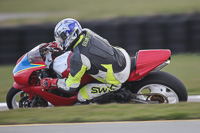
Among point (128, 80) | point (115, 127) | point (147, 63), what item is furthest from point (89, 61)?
point (115, 127)

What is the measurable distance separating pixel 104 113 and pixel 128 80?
2.43 ft

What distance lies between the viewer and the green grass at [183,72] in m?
7.18

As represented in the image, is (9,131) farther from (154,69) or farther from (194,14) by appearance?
(194,14)

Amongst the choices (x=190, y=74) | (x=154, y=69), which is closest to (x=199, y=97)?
(x=154, y=69)

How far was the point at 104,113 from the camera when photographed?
4730 mm

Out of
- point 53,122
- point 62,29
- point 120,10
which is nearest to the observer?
point 53,122

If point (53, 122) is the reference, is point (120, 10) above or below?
above

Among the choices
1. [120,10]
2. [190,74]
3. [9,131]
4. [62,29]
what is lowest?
[9,131]

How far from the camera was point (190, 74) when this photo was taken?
827 centimetres

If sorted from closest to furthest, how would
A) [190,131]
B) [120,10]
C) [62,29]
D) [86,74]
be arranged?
[190,131] < [62,29] < [86,74] < [120,10]

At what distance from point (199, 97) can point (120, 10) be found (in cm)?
1168

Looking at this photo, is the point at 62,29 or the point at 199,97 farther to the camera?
the point at 199,97

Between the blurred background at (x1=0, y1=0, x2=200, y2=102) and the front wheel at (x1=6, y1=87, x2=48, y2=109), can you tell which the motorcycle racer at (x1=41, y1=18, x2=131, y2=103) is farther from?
the blurred background at (x1=0, y1=0, x2=200, y2=102)

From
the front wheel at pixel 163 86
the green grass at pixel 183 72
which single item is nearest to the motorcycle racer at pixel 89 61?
the front wheel at pixel 163 86
